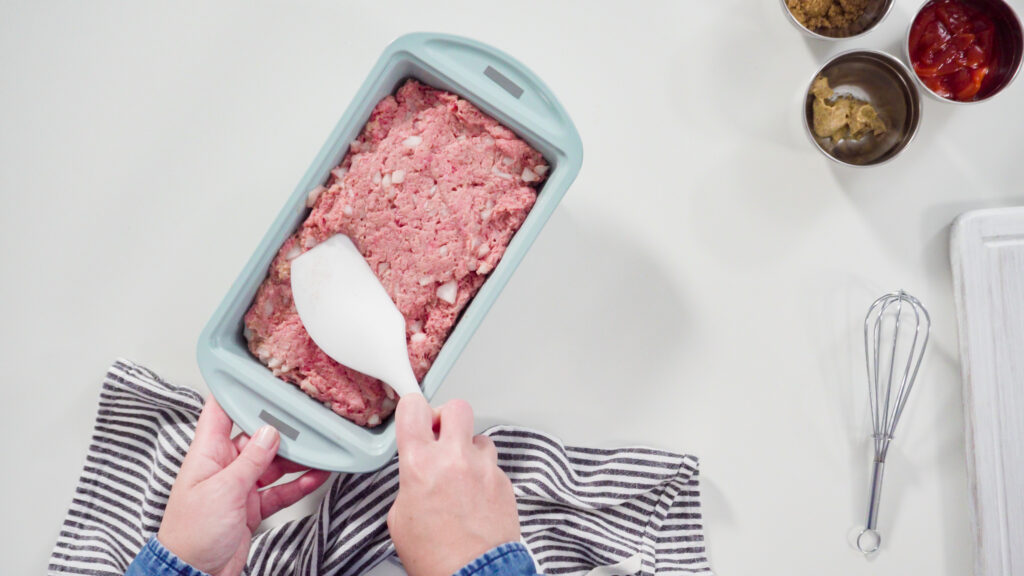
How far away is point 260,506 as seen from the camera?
2.98 feet

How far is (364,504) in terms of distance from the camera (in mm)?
928

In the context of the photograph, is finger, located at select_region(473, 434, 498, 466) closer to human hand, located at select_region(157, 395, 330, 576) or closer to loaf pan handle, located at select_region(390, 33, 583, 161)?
human hand, located at select_region(157, 395, 330, 576)

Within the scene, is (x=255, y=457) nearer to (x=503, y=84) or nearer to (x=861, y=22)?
(x=503, y=84)

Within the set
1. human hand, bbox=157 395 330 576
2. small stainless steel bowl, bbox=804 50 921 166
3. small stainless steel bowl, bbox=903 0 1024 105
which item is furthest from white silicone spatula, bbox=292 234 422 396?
small stainless steel bowl, bbox=903 0 1024 105

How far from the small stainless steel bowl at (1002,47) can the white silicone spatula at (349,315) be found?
31.1 inches

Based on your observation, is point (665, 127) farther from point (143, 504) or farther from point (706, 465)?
point (143, 504)

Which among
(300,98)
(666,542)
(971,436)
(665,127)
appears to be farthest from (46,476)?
(971,436)

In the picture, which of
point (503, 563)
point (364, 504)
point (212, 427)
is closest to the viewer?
point (503, 563)

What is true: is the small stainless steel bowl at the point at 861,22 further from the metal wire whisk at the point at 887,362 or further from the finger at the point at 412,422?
the finger at the point at 412,422

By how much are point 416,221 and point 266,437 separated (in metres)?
0.30

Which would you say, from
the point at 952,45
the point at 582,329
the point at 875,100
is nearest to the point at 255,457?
the point at 582,329

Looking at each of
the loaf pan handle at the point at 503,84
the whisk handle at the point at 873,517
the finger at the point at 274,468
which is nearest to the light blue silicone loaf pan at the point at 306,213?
the loaf pan handle at the point at 503,84

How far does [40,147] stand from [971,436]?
4.76ft

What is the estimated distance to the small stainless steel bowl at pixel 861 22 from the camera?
3.03ft
